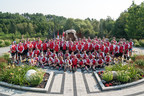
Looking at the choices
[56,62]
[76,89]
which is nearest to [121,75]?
[76,89]

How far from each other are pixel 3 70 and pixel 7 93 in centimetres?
216

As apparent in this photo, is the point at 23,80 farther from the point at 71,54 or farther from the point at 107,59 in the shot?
the point at 107,59

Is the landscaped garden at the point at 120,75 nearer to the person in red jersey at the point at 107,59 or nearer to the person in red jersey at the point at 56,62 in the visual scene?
the person in red jersey at the point at 107,59

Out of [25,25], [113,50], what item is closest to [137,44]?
[113,50]

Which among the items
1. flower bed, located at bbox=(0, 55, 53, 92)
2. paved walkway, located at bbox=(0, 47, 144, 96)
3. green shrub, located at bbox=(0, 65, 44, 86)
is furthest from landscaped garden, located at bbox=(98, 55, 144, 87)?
green shrub, located at bbox=(0, 65, 44, 86)

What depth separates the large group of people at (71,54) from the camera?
1121 centimetres

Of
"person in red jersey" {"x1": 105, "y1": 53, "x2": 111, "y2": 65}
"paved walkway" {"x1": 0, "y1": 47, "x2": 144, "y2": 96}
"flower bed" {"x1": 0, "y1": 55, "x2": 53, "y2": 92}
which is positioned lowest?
"paved walkway" {"x1": 0, "y1": 47, "x2": 144, "y2": 96}

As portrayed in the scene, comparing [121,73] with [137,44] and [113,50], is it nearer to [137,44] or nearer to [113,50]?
[113,50]

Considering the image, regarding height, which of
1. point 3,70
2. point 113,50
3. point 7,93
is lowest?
point 7,93

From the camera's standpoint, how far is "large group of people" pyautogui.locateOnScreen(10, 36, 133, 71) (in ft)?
36.8

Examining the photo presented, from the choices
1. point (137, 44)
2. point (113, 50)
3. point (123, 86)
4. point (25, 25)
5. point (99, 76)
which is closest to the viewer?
point (123, 86)

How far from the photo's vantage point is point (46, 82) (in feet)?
29.1

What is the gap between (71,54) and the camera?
11516mm

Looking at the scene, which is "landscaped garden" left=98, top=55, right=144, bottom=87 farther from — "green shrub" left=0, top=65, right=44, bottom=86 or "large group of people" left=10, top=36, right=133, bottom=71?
"green shrub" left=0, top=65, right=44, bottom=86
